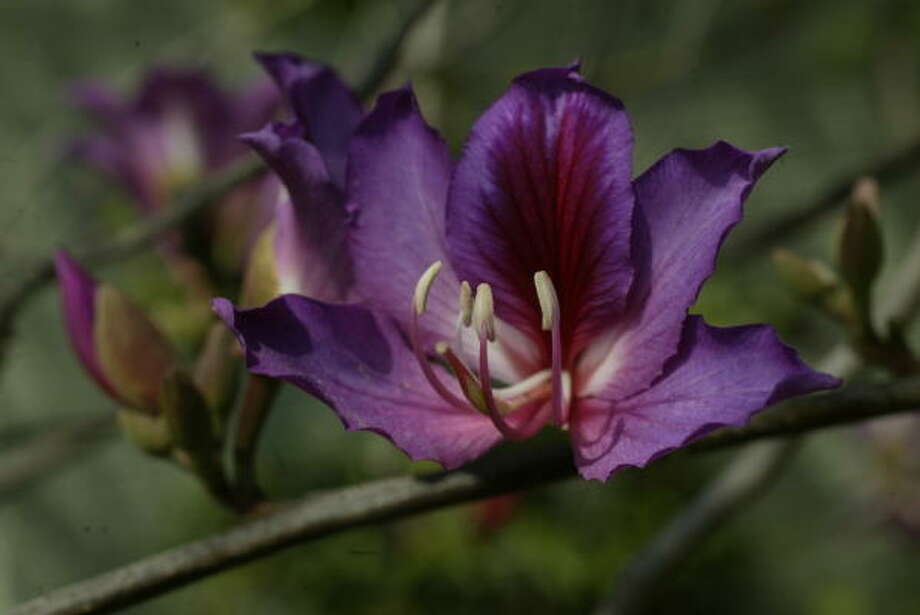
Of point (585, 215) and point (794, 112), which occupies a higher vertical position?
point (585, 215)

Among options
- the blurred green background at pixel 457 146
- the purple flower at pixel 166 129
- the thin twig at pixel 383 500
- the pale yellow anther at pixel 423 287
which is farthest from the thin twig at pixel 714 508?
the purple flower at pixel 166 129

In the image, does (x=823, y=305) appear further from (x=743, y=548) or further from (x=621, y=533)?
(x=743, y=548)

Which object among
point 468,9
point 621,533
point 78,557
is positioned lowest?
point 78,557

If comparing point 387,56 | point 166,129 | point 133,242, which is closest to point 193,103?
point 166,129

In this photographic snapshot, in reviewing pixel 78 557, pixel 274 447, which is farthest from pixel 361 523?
pixel 78 557

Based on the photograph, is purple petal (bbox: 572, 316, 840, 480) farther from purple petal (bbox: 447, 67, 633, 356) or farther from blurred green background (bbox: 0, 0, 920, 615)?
blurred green background (bbox: 0, 0, 920, 615)

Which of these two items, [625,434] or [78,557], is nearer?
[625,434]

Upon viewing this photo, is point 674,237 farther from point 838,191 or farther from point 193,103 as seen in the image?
point 193,103
